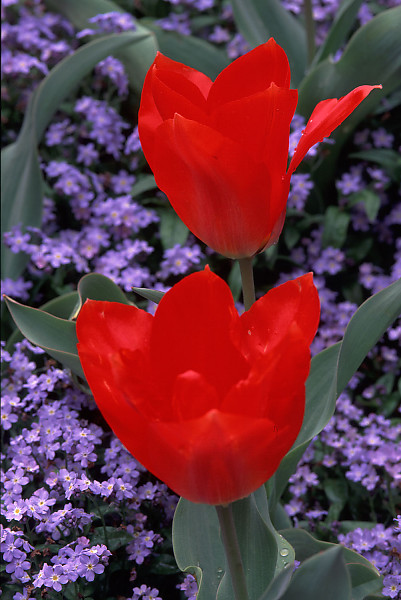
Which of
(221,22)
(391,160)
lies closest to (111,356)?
(391,160)

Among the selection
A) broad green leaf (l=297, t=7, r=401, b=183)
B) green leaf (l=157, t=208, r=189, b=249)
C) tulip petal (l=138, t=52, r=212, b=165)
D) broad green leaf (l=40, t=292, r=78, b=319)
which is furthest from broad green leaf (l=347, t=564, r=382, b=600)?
broad green leaf (l=297, t=7, r=401, b=183)

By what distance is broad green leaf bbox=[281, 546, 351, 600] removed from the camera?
80cm

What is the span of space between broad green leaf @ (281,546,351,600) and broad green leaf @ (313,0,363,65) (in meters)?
1.81

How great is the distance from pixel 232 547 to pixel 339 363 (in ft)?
1.42

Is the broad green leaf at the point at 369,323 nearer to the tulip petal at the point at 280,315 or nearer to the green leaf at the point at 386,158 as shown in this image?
the tulip petal at the point at 280,315

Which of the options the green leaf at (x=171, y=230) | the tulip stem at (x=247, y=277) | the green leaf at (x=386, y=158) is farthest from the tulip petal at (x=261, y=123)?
the green leaf at (x=386, y=158)

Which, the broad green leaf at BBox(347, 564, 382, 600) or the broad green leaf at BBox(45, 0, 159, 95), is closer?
the broad green leaf at BBox(347, 564, 382, 600)

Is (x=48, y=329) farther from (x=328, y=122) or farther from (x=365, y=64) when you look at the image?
(x=365, y=64)

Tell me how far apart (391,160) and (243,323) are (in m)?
1.54

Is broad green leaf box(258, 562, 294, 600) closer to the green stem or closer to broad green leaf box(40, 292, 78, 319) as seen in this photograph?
broad green leaf box(40, 292, 78, 319)

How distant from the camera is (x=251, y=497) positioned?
104cm

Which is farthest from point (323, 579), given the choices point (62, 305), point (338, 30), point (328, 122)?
point (338, 30)

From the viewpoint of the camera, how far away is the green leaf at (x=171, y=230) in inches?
82.0

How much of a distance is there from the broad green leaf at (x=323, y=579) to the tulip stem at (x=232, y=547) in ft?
0.19
